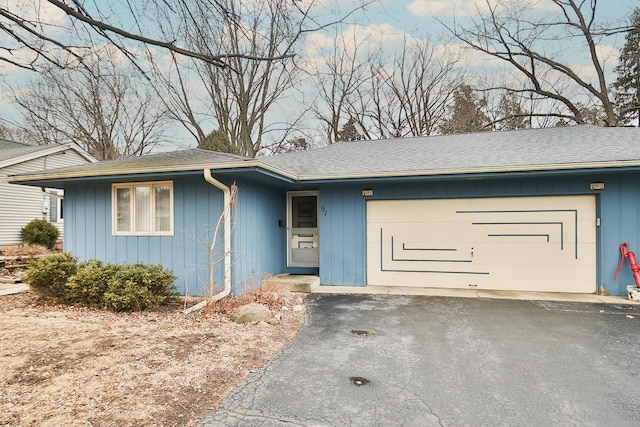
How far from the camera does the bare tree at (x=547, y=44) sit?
14.6 m

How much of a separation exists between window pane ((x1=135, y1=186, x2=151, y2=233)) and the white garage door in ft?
13.4

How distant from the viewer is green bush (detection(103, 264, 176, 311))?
5000 millimetres

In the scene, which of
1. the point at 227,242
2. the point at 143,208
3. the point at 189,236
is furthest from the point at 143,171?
the point at 227,242

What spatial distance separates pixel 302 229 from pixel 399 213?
84.0 inches

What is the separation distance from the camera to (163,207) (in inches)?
249

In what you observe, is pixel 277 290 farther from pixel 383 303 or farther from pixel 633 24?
Answer: pixel 633 24

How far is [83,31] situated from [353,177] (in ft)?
14.8

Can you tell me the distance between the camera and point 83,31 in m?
4.71

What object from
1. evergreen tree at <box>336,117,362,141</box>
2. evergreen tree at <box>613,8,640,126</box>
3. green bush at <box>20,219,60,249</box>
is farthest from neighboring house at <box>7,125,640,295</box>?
evergreen tree at <box>336,117,362,141</box>

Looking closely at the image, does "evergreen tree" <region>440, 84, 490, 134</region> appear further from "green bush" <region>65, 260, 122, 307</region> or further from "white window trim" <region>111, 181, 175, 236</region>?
"green bush" <region>65, 260, 122, 307</region>

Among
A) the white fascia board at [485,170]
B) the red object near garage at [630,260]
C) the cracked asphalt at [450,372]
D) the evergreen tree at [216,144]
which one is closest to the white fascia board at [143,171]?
the white fascia board at [485,170]

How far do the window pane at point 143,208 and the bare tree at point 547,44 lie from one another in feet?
47.8

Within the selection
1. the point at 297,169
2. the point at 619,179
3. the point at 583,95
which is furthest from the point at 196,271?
the point at 583,95

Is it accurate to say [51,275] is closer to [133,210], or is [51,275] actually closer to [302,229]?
[133,210]
